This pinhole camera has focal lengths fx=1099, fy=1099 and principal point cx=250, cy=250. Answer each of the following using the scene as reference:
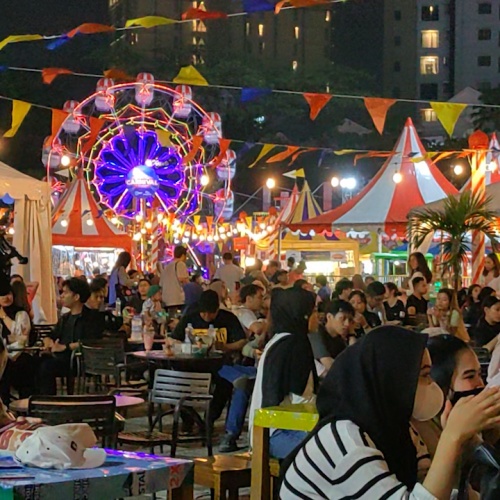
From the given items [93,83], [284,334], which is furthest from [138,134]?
[93,83]

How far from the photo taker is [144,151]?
1336 inches

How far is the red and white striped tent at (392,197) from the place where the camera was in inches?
808

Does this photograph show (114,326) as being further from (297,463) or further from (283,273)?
(297,463)

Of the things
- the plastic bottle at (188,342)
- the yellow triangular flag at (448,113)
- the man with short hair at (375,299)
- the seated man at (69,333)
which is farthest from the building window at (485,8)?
the plastic bottle at (188,342)

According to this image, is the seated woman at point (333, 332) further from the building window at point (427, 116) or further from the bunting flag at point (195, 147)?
→ the building window at point (427, 116)

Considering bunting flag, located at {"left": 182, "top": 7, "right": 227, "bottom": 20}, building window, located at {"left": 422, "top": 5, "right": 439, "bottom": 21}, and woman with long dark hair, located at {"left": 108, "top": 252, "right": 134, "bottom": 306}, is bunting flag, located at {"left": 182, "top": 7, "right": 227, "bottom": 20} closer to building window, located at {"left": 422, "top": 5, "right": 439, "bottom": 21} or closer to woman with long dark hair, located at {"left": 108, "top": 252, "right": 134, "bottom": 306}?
woman with long dark hair, located at {"left": 108, "top": 252, "right": 134, "bottom": 306}

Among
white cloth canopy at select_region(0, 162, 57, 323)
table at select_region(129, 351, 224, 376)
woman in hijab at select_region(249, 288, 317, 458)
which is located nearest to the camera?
woman in hijab at select_region(249, 288, 317, 458)

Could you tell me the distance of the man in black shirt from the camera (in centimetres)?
1439

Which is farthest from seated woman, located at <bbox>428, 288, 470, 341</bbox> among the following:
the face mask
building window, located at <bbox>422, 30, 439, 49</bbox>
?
building window, located at <bbox>422, 30, 439, 49</bbox>

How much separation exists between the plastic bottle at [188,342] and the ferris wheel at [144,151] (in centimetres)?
2159

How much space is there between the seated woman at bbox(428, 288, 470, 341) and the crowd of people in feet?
0.06

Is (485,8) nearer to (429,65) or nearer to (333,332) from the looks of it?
(429,65)

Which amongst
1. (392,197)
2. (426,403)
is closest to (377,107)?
(392,197)

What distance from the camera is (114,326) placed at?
40.5 ft
